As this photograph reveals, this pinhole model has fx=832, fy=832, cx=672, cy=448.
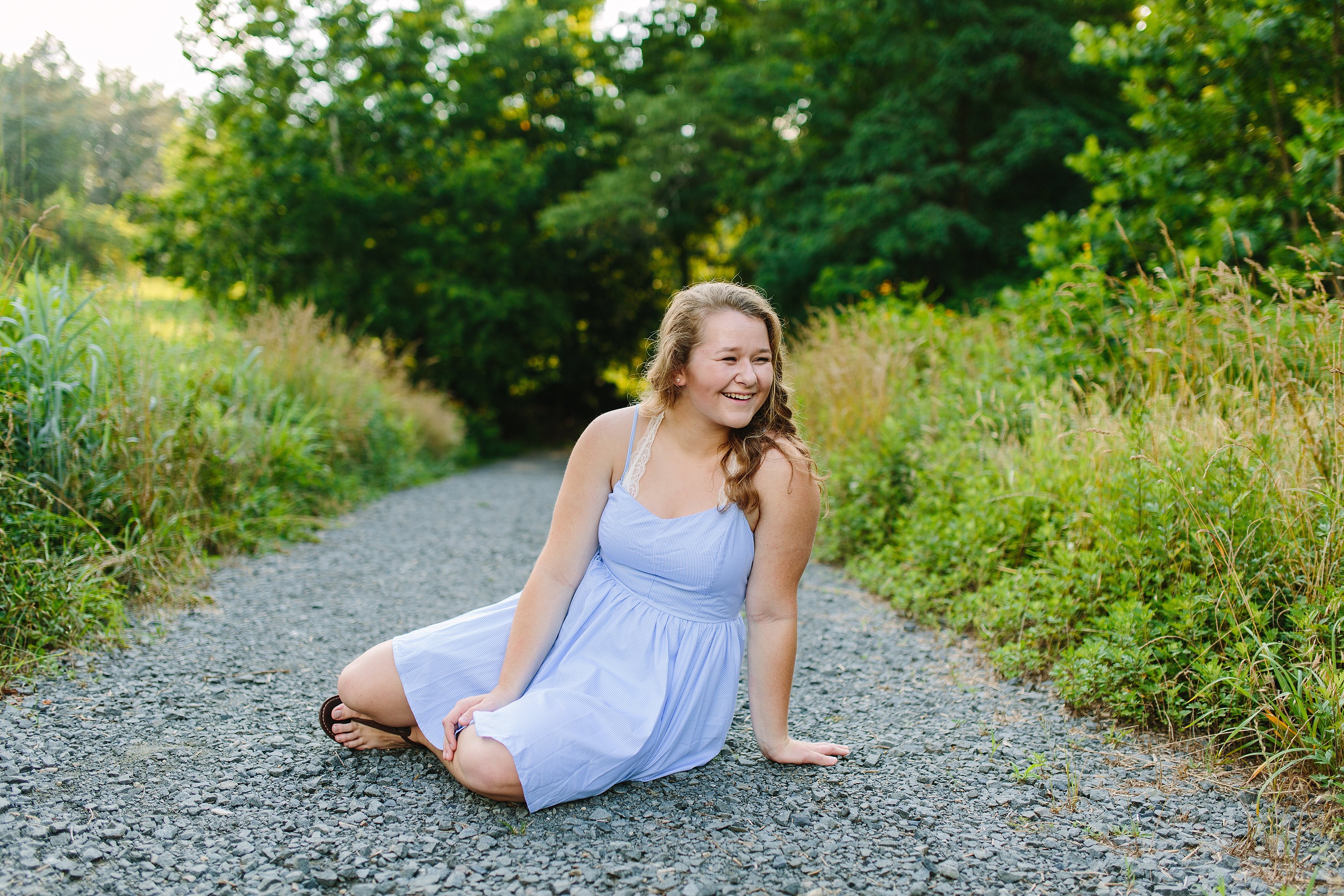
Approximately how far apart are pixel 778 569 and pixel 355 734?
4.12ft

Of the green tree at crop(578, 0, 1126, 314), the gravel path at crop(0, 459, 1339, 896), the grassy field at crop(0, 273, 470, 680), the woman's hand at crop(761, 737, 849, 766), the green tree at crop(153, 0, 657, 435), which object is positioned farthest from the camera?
the green tree at crop(153, 0, 657, 435)

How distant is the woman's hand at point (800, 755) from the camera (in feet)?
7.61

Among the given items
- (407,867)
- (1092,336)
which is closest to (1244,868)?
(407,867)

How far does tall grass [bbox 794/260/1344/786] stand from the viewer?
2359 millimetres

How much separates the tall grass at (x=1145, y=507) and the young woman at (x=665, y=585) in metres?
1.15

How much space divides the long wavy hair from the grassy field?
2.32m

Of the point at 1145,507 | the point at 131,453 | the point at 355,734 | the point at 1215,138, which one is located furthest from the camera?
the point at 1215,138

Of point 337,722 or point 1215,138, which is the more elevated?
point 1215,138

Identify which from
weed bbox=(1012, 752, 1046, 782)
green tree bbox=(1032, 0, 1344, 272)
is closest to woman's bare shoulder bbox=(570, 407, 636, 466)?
weed bbox=(1012, 752, 1046, 782)

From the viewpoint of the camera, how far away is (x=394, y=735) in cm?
232

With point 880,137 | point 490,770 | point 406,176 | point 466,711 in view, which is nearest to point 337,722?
point 466,711

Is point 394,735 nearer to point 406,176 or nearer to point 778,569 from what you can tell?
point 778,569

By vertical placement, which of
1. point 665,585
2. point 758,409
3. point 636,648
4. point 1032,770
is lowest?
point 1032,770

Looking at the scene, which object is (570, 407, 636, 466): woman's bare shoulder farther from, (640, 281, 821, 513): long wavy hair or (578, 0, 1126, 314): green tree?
(578, 0, 1126, 314): green tree
